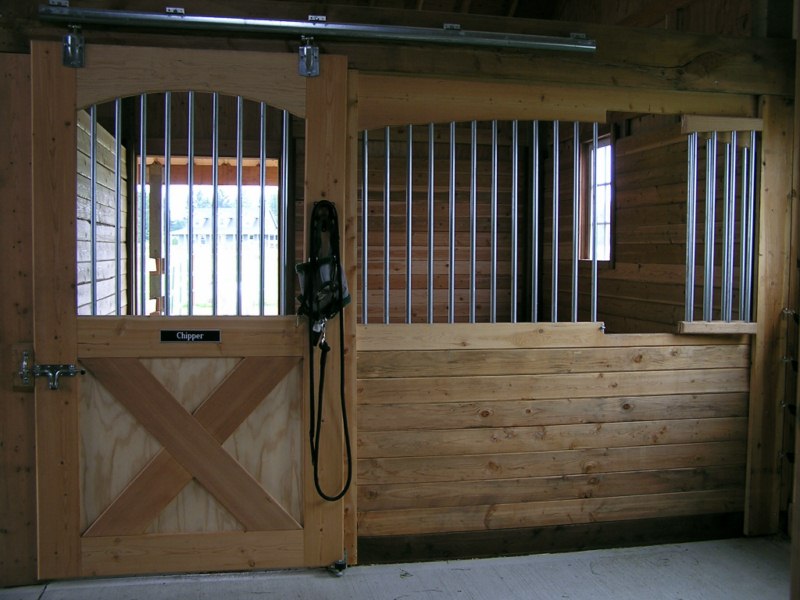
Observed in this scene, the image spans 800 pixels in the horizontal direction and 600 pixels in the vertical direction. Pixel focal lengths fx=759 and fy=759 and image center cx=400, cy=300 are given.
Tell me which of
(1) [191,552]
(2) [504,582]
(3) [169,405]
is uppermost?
(3) [169,405]

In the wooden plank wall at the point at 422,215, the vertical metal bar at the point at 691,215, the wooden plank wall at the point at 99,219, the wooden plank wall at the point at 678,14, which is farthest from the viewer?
the wooden plank wall at the point at 422,215

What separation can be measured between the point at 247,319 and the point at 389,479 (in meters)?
0.86

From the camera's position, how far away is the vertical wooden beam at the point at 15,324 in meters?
2.72

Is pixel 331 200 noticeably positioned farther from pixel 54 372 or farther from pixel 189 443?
pixel 54 372

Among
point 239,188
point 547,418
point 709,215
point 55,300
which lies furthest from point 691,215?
point 55,300

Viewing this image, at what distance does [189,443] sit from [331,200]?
3.41 ft

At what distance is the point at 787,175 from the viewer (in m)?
3.33

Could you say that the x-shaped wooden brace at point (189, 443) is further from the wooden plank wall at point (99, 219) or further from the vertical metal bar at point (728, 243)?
the vertical metal bar at point (728, 243)

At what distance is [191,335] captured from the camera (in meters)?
2.78

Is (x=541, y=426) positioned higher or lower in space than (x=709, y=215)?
lower

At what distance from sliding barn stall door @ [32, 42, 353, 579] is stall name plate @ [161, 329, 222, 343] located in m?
0.02

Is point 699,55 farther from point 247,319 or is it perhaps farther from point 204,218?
point 204,218

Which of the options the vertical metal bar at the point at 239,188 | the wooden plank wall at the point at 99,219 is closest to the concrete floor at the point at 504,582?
the vertical metal bar at the point at 239,188

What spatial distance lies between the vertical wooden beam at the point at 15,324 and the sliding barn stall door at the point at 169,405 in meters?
0.10
